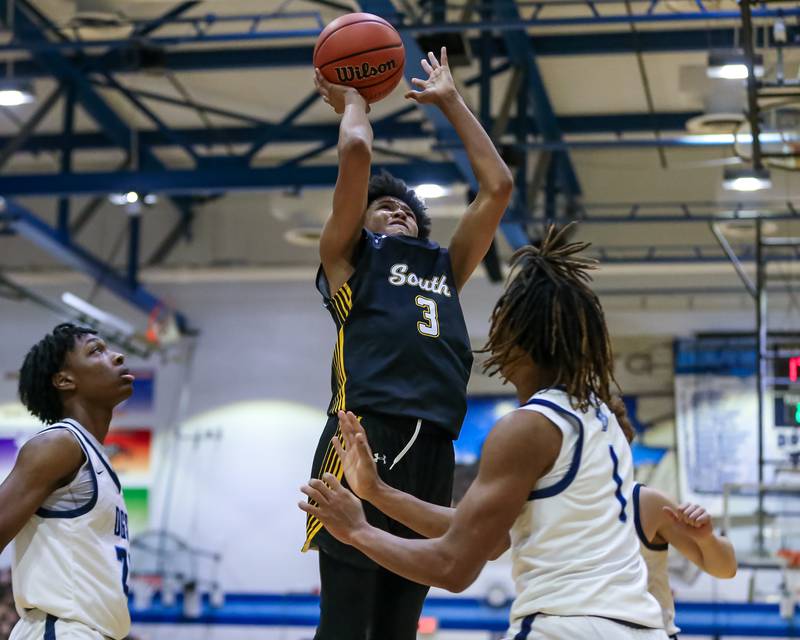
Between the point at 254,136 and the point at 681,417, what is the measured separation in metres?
5.96

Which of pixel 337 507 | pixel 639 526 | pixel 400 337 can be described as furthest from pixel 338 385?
pixel 639 526

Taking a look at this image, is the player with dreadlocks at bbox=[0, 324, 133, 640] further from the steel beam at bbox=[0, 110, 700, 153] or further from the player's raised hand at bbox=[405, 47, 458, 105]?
the steel beam at bbox=[0, 110, 700, 153]

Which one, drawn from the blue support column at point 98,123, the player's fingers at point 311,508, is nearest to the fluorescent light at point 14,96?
the blue support column at point 98,123

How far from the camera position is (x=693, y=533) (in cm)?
362

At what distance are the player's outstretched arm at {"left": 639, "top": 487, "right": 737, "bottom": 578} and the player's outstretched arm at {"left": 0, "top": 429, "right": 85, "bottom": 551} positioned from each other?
1.81 m

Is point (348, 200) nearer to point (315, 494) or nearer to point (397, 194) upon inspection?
point (397, 194)

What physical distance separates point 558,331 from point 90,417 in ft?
6.50

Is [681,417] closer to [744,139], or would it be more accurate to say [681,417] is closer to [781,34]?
[744,139]

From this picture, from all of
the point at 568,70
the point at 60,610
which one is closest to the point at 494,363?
the point at 60,610

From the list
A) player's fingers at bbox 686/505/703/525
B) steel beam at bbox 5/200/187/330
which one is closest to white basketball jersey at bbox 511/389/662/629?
player's fingers at bbox 686/505/703/525

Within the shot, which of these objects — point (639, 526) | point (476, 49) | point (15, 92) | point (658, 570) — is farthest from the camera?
point (476, 49)

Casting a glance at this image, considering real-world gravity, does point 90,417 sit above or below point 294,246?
below

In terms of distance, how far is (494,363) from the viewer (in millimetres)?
2947

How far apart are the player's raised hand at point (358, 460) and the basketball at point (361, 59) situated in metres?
1.43
